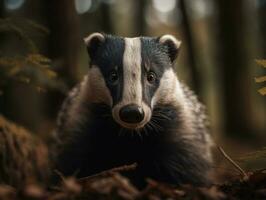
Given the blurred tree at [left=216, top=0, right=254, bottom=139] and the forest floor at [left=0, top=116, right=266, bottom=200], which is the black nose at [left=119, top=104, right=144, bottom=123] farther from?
the blurred tree at [left=216, top=0, right=254, bottom=139]

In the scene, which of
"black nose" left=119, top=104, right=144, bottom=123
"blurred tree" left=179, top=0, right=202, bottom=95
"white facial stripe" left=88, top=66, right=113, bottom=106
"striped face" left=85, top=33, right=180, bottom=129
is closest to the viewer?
"black nose" left=119, top=104, right=144, bottom=123

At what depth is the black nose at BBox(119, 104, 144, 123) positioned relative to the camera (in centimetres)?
350

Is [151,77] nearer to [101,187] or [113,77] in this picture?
[113,77]

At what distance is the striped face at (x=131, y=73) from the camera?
11.8 ft

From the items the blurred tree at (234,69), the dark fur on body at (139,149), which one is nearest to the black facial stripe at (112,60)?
the dark fur on body at (139,149)

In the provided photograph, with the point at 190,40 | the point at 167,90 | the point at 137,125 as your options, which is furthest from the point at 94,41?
the point at 190,40

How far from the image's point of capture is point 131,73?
382 cm

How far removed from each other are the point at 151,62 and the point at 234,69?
7.17 metres

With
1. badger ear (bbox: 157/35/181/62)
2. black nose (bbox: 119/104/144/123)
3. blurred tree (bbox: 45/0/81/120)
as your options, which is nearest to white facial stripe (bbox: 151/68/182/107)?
badger ear (bbox: 157/35/181/62)

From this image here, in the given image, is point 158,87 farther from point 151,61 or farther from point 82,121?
point 82,121

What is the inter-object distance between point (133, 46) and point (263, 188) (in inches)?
66.5

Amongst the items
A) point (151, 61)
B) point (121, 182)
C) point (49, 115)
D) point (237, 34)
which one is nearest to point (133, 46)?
point (151, 61)

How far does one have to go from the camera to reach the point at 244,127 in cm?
1138

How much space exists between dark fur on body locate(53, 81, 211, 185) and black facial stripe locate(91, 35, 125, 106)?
0.96ft
